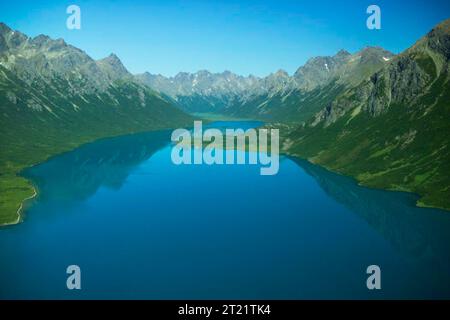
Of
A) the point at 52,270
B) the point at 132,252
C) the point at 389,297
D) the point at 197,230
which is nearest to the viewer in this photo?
the point at 389,297

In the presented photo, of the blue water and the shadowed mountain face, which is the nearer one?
the blue water

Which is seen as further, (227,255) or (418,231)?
(418,231)

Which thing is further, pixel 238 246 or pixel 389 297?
pixel 238 246

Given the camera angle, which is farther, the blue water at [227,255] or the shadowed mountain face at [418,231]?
the shadowed mountain face at [418,231]

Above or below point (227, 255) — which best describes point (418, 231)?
above

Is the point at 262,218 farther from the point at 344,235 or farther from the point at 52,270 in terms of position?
the point at 52,270

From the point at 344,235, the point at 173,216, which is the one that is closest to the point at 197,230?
the point at 173,216
